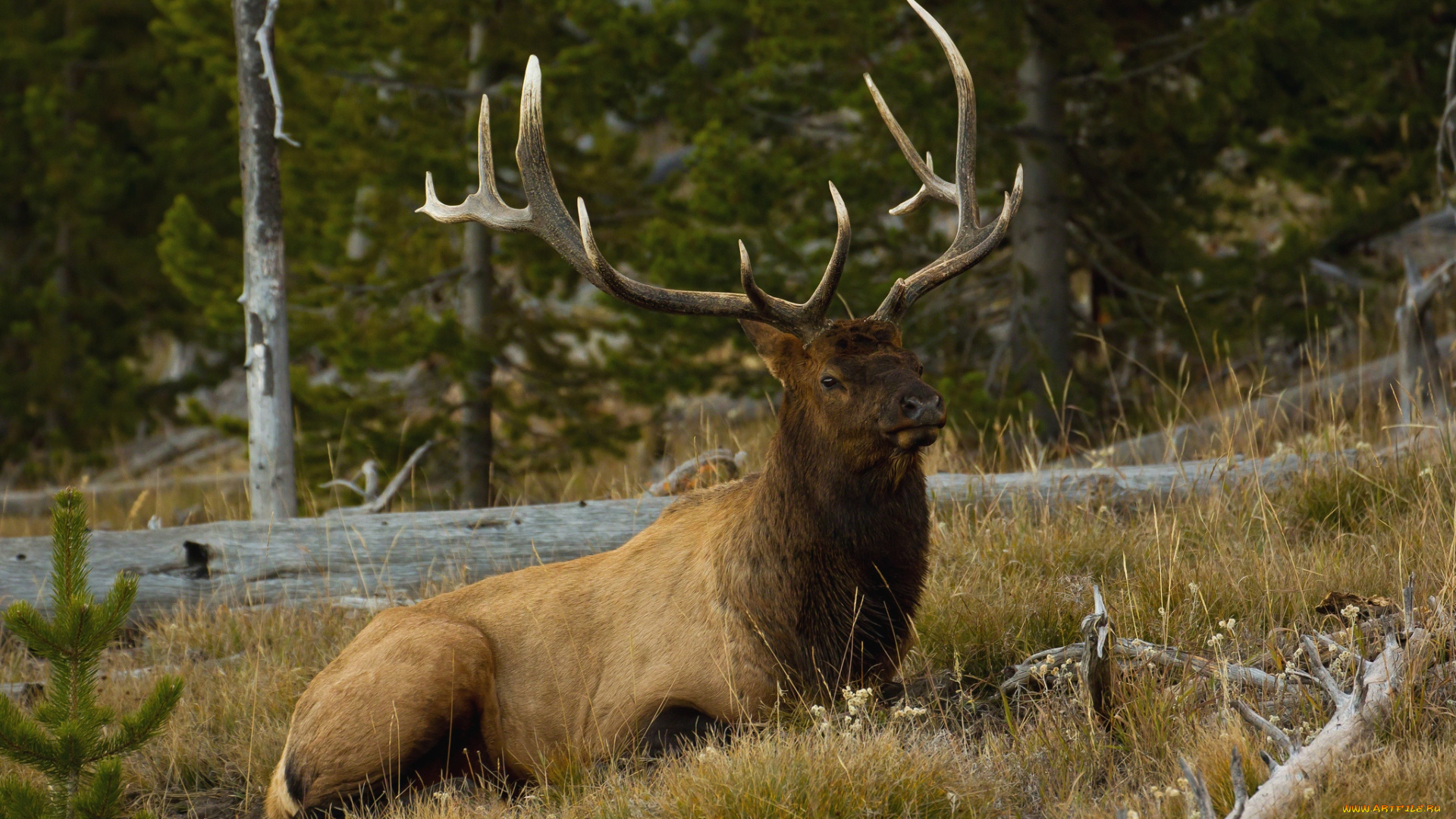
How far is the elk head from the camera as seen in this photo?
13.4 ft

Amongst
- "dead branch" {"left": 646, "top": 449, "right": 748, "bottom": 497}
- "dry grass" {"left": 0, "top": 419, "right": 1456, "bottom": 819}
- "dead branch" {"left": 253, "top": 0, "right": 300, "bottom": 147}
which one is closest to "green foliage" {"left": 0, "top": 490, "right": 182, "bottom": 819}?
"dry grass" {"left": 0, "top": 419, "right": 1456, "bottom": 819}

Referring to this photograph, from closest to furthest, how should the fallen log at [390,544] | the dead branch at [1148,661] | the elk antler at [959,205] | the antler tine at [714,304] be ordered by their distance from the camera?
the dead branch at [1148,661], the antler tine at [714,304], the elk antler at [959,205], the fallen log at [390,544]

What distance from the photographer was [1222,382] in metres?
11.2

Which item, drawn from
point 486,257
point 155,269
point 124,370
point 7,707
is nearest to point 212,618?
point 7,707

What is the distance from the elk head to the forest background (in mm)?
4271

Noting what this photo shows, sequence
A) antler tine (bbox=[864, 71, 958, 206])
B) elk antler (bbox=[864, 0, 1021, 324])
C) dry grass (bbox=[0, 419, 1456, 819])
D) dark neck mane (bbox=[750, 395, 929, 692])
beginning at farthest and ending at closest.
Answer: antler tine (bbox=[864, 71, 958, 206]), elk antler (bbox=[864, 0, 1021, 324]), dark neck mane (bbox=[750, 395, 929, 692]), dry grass (bbox=[0, 419, 1456, 819])

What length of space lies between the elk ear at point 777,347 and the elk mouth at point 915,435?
580 millimetres

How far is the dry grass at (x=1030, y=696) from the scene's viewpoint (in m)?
3.36

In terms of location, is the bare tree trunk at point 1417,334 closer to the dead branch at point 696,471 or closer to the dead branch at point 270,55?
the dead branch at point 696,471

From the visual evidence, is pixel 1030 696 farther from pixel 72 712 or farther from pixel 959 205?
pixel 72 712

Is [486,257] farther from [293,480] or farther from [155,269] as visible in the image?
[155,269]

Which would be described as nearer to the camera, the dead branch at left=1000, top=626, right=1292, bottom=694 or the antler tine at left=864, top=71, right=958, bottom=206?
the dead branch at left=1000, top=626, right=1292, bottom=694

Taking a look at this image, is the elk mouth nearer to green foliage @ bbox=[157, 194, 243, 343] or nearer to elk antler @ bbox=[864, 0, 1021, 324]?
elk antler @ bbox=[864, 0, 1021, 324]

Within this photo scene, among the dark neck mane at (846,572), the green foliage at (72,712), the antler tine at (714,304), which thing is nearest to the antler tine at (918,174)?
the antler tine at (714,304)
